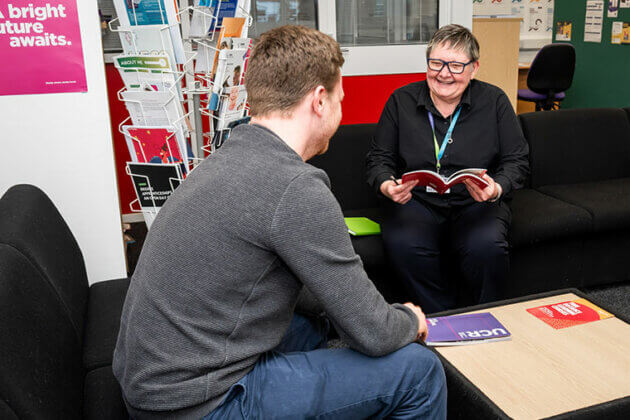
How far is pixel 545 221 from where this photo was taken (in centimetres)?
268

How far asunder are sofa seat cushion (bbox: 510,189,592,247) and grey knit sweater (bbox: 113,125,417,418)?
1589 millimetres

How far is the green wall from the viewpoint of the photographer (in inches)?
229

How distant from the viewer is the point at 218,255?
1149mm

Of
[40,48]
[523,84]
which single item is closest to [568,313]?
[40,48]

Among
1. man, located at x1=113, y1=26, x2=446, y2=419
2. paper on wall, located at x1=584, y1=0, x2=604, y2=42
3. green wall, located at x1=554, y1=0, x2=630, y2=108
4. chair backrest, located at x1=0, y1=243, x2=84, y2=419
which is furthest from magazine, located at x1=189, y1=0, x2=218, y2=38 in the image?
paper on wall, located at x1=584, y1=0, x2=604, y2=42

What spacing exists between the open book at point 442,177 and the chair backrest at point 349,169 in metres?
0.76

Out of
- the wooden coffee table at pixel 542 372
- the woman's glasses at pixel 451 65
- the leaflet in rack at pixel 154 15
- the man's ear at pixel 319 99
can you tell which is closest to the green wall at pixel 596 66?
the woman's glasses at pixel 451 65

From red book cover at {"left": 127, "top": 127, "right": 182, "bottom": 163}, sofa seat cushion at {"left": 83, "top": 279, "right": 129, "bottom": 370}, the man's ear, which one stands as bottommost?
sofa seat cushion at {"left": 83, "top": 279, "right": 129, "bottom": 370}

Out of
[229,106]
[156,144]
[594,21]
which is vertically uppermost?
[594,21]

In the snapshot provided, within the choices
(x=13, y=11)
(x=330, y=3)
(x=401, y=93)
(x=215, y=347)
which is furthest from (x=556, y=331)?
(x=330, y=3)

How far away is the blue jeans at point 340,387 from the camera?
122cm

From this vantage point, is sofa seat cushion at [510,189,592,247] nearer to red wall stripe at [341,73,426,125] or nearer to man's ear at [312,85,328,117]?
red wall stripe at [341,73,426,125]

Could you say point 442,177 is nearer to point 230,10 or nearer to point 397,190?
point 397,190

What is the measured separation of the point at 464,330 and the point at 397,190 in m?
0.74
